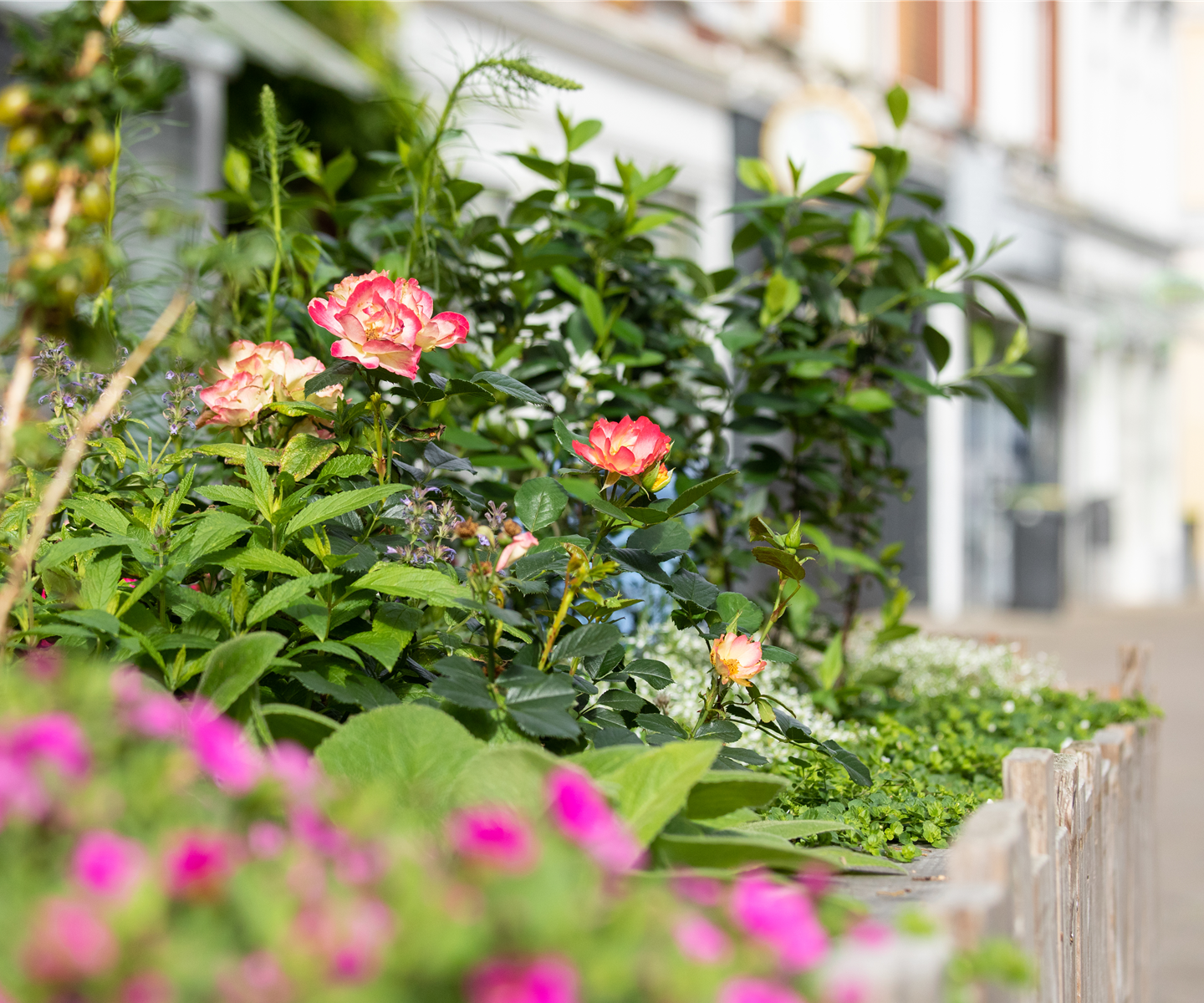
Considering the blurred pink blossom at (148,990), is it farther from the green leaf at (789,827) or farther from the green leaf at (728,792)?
the green leaf at (789,827)

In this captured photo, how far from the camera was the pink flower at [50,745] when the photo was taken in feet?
2.34

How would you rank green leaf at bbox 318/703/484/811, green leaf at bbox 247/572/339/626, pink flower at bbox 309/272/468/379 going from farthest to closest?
pink flower at bbox 309/272/468/379, green leaf at bbox 247/572/339/626, green leaf at bbox 318/703/484/811

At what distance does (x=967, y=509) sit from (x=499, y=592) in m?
12.1

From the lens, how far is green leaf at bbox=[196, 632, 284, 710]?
4.06 ft

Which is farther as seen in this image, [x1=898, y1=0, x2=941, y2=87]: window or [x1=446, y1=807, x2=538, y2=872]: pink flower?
[x1=898, y1=0, x2=941, y2=87]: window

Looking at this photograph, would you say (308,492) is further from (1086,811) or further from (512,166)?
(512,166)

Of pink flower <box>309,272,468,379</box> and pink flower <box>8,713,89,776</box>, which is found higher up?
pink flower <box>309,272,468,379</box>

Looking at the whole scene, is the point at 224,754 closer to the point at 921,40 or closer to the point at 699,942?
the point at 699,942

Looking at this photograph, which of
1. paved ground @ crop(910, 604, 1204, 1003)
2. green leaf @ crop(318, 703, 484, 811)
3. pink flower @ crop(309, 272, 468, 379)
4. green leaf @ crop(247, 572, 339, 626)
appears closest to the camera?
green leaf @ crop(318, 703, 484, 811)

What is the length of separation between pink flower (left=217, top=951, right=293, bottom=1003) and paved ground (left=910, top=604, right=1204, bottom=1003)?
306cm

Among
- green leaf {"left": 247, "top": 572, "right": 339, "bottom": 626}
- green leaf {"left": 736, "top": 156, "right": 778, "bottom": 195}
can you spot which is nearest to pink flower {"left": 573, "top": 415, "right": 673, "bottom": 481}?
green leaf {"left": 247, "top": 572, "right": 339, "bottom": 626}

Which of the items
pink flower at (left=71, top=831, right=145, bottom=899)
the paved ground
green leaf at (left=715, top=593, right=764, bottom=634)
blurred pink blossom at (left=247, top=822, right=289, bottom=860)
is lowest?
the paved ground

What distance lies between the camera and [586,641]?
1.44 meters

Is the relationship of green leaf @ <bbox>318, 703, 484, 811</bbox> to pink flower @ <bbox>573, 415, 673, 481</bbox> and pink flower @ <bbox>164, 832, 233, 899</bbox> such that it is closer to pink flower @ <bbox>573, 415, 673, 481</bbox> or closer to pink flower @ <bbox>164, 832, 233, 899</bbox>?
pink flower @ <bbox>573, 415, 673, 481</bbox>
